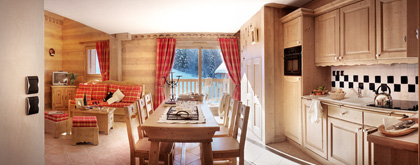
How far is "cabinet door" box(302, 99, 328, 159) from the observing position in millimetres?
2775

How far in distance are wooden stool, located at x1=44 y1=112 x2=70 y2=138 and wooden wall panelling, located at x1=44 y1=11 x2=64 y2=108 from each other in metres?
3.68

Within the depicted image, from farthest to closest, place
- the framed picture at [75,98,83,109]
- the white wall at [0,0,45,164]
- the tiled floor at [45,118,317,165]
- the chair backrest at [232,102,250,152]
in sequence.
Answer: the framed picture at [75,98,83,109]
the tiled floor at [45,118,317,165]
the chair backrest at [232,102,250,152]
the white wall at [0,0,45,164]

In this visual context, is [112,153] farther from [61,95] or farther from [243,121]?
[61,95]

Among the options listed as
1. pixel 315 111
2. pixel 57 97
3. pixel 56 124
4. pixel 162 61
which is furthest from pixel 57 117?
pixel 315 111

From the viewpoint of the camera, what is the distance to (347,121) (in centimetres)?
242

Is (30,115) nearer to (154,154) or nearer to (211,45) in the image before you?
(154,154)

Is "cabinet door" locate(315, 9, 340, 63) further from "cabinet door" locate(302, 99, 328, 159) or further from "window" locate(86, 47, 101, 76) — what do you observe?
"window" locate(86, 47, 101, 76)

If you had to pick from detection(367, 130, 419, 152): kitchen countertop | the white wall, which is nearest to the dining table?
the white wall

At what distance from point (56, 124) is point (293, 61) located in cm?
413

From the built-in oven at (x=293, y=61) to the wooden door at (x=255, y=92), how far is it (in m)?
0.45

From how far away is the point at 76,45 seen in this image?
729cm

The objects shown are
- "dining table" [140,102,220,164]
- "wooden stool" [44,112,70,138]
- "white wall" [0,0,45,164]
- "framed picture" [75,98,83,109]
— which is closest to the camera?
"white wall" [0,0,45,164]

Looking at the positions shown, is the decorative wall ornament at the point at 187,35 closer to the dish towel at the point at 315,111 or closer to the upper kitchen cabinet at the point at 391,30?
the dish towel at the point at 315,111

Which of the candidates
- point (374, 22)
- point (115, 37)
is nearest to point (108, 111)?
point (115, 37)
